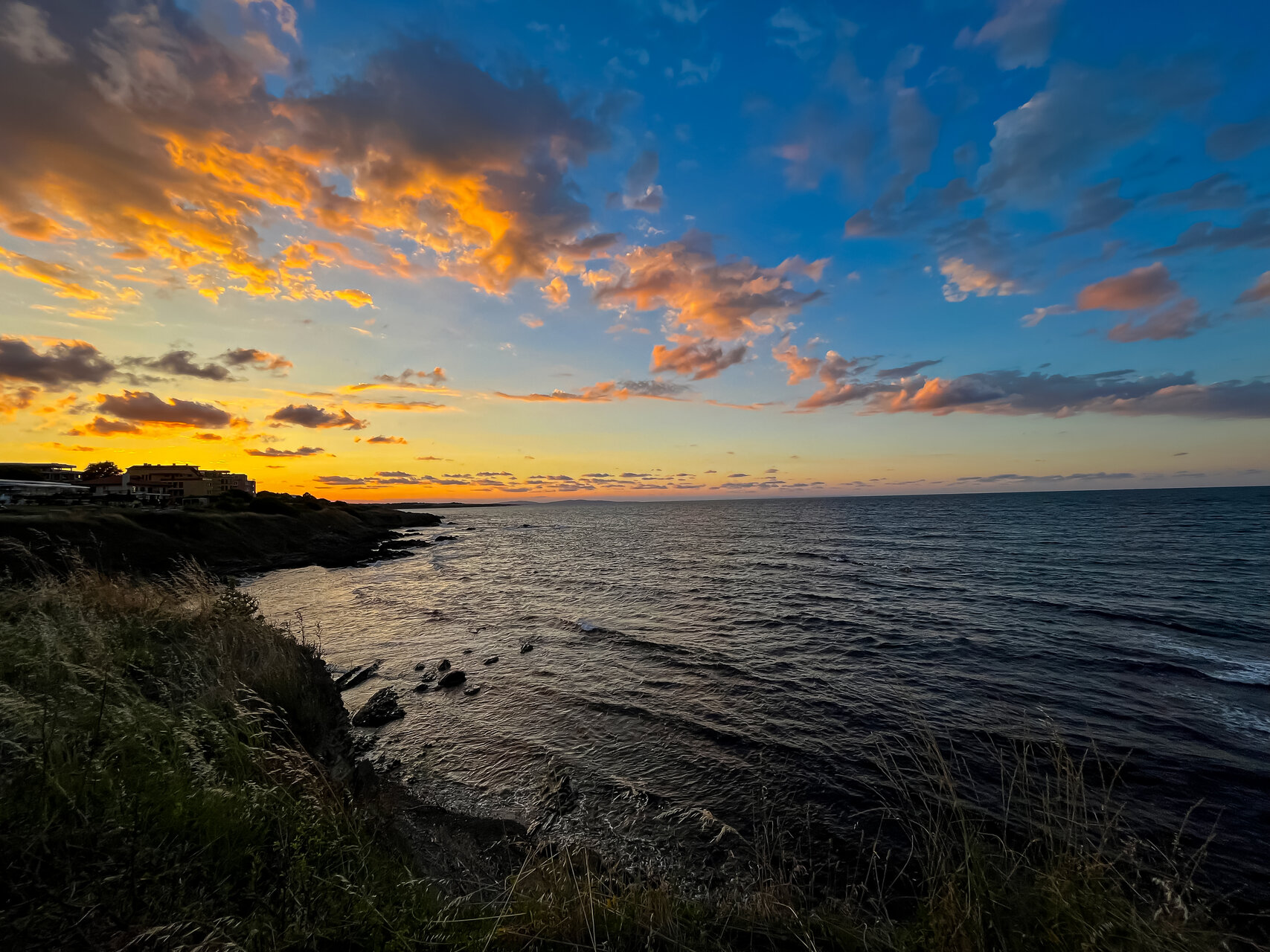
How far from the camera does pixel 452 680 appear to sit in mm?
17312

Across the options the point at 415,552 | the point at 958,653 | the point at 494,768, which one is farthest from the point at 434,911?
the point at 415,552

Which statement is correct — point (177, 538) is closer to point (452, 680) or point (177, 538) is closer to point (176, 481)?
point (452, 680)

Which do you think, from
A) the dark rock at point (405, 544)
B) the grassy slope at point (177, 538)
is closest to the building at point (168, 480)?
the dark rock at point (405, 544)

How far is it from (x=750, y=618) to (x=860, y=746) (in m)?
13.4

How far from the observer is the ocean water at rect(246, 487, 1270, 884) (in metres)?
10.9

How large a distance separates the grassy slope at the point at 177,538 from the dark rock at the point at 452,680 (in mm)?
13840

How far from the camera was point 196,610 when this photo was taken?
1408 centimetres

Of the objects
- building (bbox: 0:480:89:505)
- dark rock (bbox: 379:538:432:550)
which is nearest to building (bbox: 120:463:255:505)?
building (bbox: 0:480:89:505)

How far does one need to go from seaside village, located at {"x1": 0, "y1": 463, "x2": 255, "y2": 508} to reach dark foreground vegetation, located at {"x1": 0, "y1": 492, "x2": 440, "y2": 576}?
21303mm

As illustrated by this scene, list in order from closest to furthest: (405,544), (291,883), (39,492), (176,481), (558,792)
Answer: (291,883)
(558,792)
(39,492)
(405,544)
(176,481)

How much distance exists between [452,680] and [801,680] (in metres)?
11.9

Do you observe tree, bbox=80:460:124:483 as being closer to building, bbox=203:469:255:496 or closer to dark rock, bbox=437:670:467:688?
building, bbox=203:469:255:496

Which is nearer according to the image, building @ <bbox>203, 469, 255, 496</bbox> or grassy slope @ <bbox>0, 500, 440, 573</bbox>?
grassy slope @ <bbox>0, 500, 440, 573</bbox>

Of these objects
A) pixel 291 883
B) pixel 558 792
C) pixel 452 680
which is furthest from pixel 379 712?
pixel 291 883
